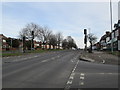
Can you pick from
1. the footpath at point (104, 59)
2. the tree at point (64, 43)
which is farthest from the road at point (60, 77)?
the tree at point (64, 43)

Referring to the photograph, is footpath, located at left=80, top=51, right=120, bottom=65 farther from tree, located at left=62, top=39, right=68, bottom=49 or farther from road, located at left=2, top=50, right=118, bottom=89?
tree, located at left=62, top=39, right=68, bottom=49

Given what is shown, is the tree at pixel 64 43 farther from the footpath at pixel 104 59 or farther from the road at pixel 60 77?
the road at pixel 60 77

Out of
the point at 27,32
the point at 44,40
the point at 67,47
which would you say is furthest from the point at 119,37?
the point at 67,47

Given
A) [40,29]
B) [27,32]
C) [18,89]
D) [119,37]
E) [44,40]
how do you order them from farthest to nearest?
1. [44,40]
2. [40,29]
3. [27,32]
4. [119,37]
5. [18,89]

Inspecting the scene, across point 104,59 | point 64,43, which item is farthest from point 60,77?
point 64,43

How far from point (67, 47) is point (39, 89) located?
552ft

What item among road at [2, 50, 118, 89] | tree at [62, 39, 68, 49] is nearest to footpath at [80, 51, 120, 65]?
road at [2, 50, 118, 89]

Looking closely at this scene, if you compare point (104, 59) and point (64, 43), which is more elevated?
point (64, 43)

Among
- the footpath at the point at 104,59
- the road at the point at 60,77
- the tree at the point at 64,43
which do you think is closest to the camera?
the road at the point at 60,77

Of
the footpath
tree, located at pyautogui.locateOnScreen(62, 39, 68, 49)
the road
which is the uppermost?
tree, located at pyautogui.locateOnScreen(62, 39, 68, 49)

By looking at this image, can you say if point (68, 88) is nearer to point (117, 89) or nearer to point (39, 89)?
point (39, 89)

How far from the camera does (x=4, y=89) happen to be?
25.5 ft

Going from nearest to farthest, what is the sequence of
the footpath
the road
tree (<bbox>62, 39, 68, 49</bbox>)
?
the road < the footpath < tree (<bbox>62, 39, 68, 49</bbox>)

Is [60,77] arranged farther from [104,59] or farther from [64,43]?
[64,43]
